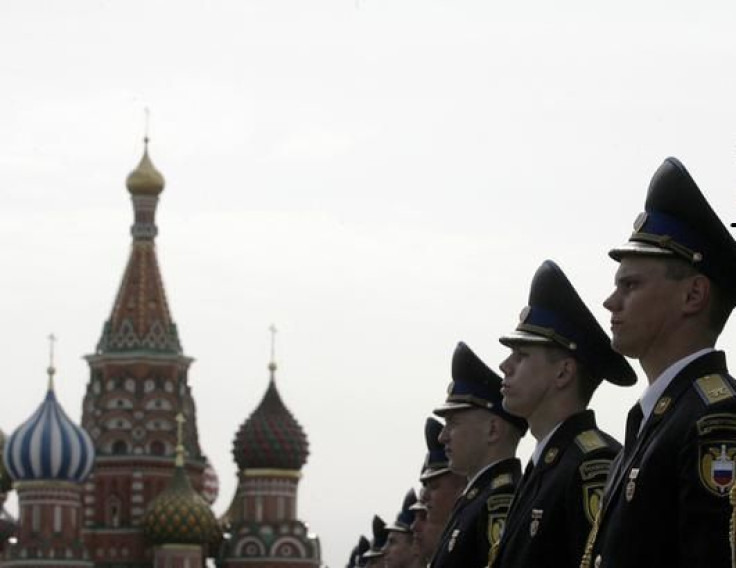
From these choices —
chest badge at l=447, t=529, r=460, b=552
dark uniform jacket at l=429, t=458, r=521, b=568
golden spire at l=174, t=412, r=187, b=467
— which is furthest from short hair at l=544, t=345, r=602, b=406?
golden spire at l=174, t=412, r=187, b=467

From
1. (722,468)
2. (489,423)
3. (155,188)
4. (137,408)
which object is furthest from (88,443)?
(722,468)

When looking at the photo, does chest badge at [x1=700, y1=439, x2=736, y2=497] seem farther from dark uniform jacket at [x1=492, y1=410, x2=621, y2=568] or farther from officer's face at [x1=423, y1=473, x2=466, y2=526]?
officer's face at [x1=423, y1=473, x2=466, y2=526]

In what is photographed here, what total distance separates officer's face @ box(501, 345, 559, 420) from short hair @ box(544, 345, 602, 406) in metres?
0.02

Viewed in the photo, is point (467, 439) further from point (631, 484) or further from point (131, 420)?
point (131, 420)

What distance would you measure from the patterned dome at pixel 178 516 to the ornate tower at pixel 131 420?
1303 millimetres

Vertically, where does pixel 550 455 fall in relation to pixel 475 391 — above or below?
below

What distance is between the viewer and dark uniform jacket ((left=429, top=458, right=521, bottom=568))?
10.9 m

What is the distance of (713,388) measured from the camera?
24.4ft

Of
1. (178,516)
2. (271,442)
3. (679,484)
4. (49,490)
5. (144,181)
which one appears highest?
(144,181)

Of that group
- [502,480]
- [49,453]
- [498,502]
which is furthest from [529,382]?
[49,453]

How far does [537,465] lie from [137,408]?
67.6 metres

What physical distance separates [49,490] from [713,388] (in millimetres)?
68189

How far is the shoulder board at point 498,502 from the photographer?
10906 millimetres

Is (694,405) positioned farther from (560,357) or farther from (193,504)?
(193,504)
